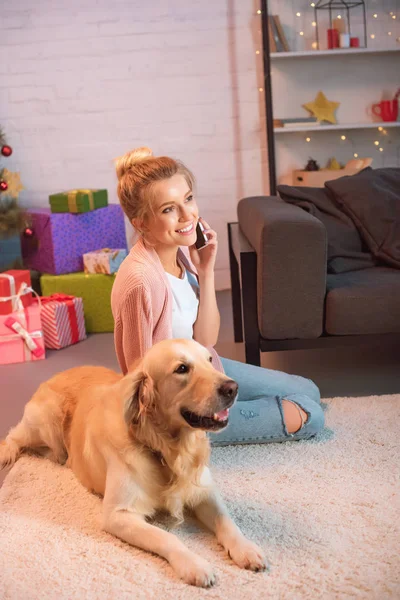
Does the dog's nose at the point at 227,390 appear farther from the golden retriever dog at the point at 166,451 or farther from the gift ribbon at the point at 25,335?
the gift ribbon at the point at 25,335

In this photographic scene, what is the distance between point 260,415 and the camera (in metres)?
2.50

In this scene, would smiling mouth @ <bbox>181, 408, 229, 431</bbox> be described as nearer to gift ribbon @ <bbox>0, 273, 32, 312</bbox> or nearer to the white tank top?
the white tank top

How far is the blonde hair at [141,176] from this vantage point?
2.32 metres

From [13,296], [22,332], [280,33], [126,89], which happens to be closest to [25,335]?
[22,332]

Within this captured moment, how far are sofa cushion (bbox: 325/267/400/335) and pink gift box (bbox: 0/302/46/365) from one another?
153 centimetres

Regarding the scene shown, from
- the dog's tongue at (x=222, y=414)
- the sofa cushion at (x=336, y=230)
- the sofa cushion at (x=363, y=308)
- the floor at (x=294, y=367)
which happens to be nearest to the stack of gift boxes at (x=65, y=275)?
the floor at (x=294, y=367)

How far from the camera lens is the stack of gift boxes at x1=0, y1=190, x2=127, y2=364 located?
12.4ft

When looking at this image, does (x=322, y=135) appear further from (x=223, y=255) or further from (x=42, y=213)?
(x=42, y=213)

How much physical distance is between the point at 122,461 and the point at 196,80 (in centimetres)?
339

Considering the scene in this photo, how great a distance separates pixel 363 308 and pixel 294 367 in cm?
58

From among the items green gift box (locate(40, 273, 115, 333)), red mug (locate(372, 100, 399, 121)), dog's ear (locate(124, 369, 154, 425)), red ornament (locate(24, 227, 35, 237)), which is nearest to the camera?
dog's ear (locate(124, 369, 154, 425))

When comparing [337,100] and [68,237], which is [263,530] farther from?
[337,100]

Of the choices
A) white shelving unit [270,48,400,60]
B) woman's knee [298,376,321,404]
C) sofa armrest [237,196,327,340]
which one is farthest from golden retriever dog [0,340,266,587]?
white shelving unit [270,48,400,60]

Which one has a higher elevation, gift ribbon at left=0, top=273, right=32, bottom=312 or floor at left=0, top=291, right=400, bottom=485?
gift ribbon at left=0, top=273, right=32, bottom=312
